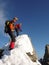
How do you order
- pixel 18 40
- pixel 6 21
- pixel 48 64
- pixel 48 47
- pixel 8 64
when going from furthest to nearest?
pixel 48 47 < pixel 48 64 < pixel 18 40 < pixel 6 21 < pixel 8 64

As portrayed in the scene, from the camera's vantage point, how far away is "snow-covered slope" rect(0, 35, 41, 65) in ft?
75.8

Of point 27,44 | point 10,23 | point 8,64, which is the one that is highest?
point 10,23

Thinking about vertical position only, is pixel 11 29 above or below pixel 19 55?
above

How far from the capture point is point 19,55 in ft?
78.1

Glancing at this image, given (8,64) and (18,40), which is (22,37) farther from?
(8,64)

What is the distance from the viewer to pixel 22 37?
27.6m

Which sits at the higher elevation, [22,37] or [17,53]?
[22,37]

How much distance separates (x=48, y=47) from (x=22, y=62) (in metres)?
27.0

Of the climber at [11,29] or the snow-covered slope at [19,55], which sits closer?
the snow-covered slope at [19,55]

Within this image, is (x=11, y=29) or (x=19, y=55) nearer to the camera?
(x=19, y=55)

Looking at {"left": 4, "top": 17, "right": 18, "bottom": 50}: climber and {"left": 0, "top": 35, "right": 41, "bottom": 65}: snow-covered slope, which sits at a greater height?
{"left": 4, "top": 17, "right": 18, "bottom": 50}: climber

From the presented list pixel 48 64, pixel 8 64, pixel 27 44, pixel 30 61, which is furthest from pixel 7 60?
pixel 48 64

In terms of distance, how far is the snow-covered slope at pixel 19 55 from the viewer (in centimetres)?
2311

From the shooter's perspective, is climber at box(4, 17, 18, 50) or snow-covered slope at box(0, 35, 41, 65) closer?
snow-covered slope at box(0, 35, 41, 65)
